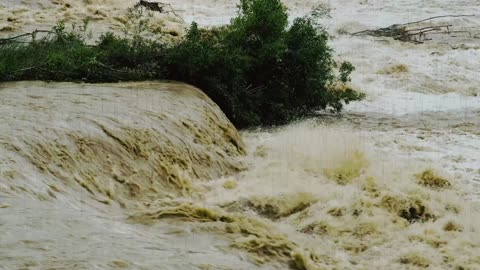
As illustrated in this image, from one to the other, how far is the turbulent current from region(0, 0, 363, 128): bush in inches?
14.2

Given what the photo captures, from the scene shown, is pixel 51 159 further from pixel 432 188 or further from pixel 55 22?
pixel 55 22

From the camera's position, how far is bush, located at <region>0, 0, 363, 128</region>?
860cm

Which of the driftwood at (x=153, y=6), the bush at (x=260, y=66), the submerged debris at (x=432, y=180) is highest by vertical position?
the driftwood at (x=153, y=6)

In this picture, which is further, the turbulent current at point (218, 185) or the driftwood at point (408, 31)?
the driftwood at point (408, 31)

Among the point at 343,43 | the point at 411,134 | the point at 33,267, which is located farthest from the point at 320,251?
the point at 343,43

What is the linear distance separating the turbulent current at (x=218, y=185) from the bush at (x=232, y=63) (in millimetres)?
360

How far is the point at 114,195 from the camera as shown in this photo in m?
5.99

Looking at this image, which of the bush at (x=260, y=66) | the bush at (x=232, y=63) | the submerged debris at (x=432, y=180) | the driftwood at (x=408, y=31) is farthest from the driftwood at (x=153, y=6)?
the submerged debris at (x=432, y=180)

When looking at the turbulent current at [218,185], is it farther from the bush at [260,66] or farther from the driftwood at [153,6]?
the driftwood at [153,6]

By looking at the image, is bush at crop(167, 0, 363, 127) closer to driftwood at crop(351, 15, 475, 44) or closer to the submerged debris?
the submerged debris

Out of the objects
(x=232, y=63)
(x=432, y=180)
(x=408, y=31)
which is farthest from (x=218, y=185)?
(x=408, y=31)

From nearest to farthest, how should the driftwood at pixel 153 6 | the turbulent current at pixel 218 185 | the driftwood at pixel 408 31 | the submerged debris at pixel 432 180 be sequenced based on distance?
1. the turbulent current at pixel 218 185
2. the submerged debris at pixel 432 180
3. the driftwood at pixel 408 31
4. the driftwood at pixel 153 6

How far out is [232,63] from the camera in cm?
927

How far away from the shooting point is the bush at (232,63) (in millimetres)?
8599
